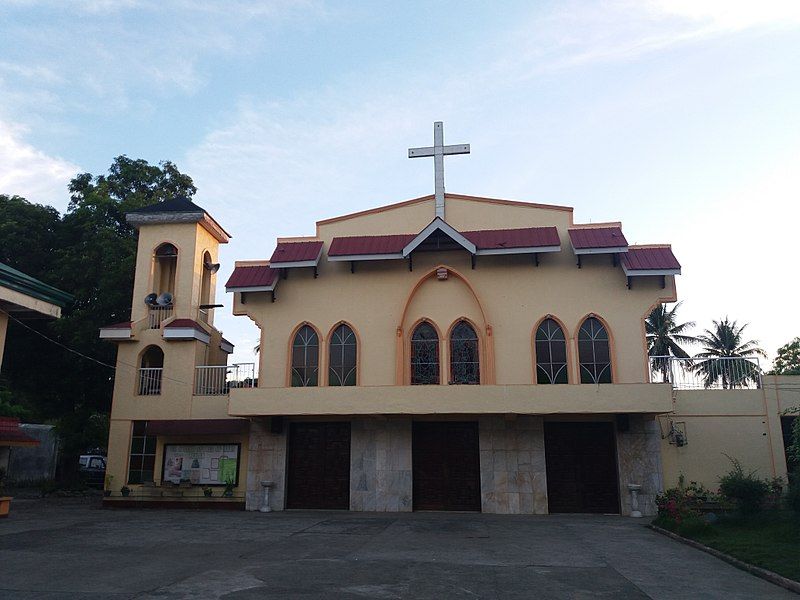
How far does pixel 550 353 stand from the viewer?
58.4ft

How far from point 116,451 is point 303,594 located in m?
13.7

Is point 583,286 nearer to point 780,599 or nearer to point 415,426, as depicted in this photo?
point 415,426

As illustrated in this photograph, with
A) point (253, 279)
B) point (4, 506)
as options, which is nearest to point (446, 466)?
point (253, 279)

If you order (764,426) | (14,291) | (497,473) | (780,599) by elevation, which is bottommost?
(780,599)

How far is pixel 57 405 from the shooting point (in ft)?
81.8

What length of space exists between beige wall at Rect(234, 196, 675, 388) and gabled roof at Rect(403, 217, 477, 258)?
0.89 metres

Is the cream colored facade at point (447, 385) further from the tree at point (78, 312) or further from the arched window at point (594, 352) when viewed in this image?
the tree at point (78, 312)

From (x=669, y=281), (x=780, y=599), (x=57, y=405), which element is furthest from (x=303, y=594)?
(x=57, y=405)

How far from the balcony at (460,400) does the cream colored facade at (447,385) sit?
1.4 inches

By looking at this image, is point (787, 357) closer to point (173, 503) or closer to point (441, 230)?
point (441, 230)

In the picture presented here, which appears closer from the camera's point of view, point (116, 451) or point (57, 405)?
point (116, 451)

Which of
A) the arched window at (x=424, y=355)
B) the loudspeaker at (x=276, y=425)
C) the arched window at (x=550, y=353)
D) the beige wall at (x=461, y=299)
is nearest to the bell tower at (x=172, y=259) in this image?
the beige wall at (x=461, y=299)

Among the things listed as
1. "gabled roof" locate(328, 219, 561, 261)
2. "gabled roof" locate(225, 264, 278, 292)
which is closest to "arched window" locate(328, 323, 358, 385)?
"gabled roof" locate(328, 219, 561, 261)

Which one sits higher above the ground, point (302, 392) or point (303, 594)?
point (302, 392)
